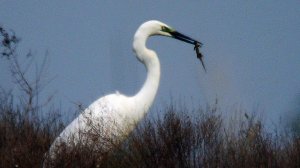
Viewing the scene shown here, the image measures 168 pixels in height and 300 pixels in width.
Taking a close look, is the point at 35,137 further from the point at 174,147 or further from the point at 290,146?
the point at 290,146

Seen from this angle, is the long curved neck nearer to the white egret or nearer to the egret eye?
the white egret

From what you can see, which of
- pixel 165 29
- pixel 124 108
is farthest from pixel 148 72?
pixel 165 29

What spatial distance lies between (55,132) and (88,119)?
0.59 metres

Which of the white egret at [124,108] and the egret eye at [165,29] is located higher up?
the egret eye at [165,29]

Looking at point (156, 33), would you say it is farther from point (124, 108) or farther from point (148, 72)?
point (124, 108)

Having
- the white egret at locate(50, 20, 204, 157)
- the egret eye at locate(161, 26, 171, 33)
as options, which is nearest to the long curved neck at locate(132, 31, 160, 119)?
the white egret at locate(50, 20, 204, 157)

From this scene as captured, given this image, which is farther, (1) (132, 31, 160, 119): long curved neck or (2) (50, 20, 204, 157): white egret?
(1) (132, 31, 160, 119): long curved neck

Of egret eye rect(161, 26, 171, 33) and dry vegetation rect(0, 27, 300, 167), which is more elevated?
egret eye rect(161, 26, 171, 33)

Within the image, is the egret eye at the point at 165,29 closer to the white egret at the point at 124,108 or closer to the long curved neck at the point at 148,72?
the white egret at the point at 124,108

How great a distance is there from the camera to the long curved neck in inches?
386

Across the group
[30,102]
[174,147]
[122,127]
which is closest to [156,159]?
[174,147]

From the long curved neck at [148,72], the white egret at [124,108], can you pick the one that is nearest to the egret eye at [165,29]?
the white egret at [124,108]

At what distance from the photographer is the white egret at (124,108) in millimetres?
8898

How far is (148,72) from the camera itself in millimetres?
9883
